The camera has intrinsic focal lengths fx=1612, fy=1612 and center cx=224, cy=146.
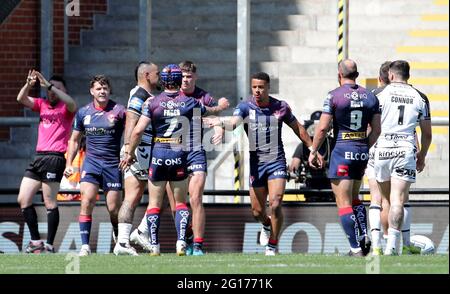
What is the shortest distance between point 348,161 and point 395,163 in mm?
495

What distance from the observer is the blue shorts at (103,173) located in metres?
18.0

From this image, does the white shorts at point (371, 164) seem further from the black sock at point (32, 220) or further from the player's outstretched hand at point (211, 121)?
the black sock at point (32, 220)

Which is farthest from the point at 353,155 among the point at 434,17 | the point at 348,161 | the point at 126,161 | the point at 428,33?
the point at 434,17

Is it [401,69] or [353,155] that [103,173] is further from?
[401,69]

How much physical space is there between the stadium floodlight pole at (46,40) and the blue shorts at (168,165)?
367 centimetres

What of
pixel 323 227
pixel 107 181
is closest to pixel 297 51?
pixel 323 227

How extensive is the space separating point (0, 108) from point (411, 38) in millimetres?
5908

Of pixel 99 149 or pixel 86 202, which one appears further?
pixel 99 149

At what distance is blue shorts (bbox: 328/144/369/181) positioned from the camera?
16609 mm

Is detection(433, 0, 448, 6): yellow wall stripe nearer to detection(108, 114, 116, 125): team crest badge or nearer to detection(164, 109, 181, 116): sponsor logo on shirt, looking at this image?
detection(108, 114, 116, 125): team crest badge

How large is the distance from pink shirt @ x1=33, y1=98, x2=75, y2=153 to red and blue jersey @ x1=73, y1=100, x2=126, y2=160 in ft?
2.99

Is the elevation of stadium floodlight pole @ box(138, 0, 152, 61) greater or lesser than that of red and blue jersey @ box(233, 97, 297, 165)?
greater

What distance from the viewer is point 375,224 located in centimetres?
1725

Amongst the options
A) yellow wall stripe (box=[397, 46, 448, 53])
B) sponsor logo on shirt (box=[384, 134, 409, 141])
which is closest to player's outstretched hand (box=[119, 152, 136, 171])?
sponsor logo on shirt (box=[384, 134, 409, 141])
